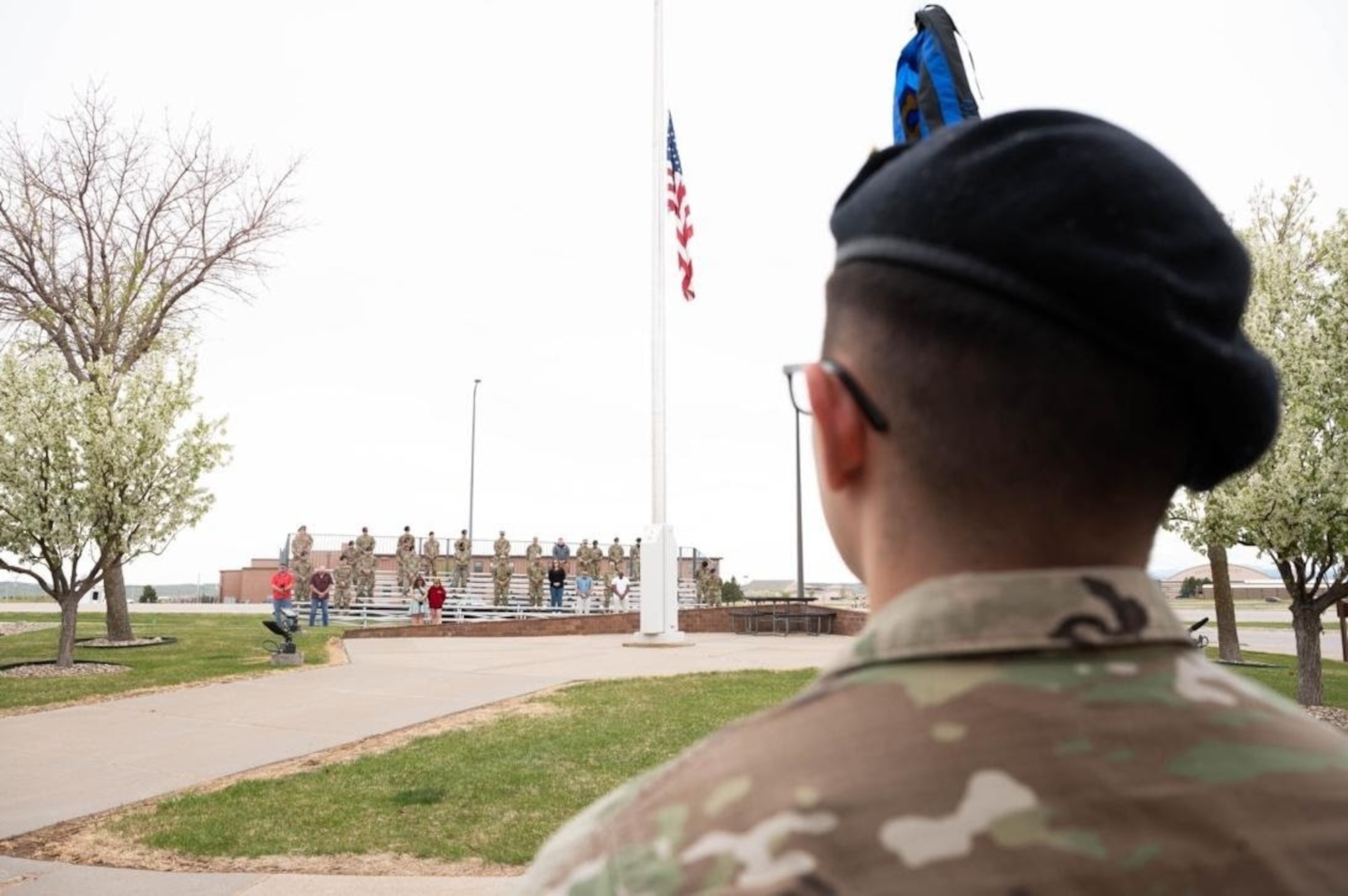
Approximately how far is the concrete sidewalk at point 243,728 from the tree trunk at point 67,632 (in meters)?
3.96

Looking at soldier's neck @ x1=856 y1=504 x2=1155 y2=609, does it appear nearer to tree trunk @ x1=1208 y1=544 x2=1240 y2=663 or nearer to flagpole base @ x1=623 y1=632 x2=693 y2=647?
tree trunk @ x1=1208 y1=544 x2=1240 y2=663

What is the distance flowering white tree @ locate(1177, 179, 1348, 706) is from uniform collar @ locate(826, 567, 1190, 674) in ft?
34.7

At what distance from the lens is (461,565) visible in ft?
106

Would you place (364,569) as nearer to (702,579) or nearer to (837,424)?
(702,579)

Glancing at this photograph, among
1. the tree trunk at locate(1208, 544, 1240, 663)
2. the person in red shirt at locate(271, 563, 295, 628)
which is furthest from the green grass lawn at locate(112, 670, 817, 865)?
the person in red shirt at locate(271, 563, 295, 628)

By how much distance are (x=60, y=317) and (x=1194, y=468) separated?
22.9 meters

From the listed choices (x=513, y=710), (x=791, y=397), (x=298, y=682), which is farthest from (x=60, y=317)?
(x=791, y=397)

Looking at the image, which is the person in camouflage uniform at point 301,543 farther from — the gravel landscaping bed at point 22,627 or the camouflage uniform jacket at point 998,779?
the camouflage uniform jacket at point 998,779

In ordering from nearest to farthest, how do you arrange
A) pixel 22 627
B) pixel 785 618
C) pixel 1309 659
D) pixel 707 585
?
pixel 1309 659 → pixel 22 627 → pixel 785 618 → pixel 707 585

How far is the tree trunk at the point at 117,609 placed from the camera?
18.4 metres

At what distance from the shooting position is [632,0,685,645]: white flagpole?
18172 millimetres

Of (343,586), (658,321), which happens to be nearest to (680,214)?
(658,321)

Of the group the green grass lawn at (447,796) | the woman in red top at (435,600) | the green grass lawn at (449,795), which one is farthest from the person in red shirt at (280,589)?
the green grass lawn at (447,796)

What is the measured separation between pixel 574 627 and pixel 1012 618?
22882mm
